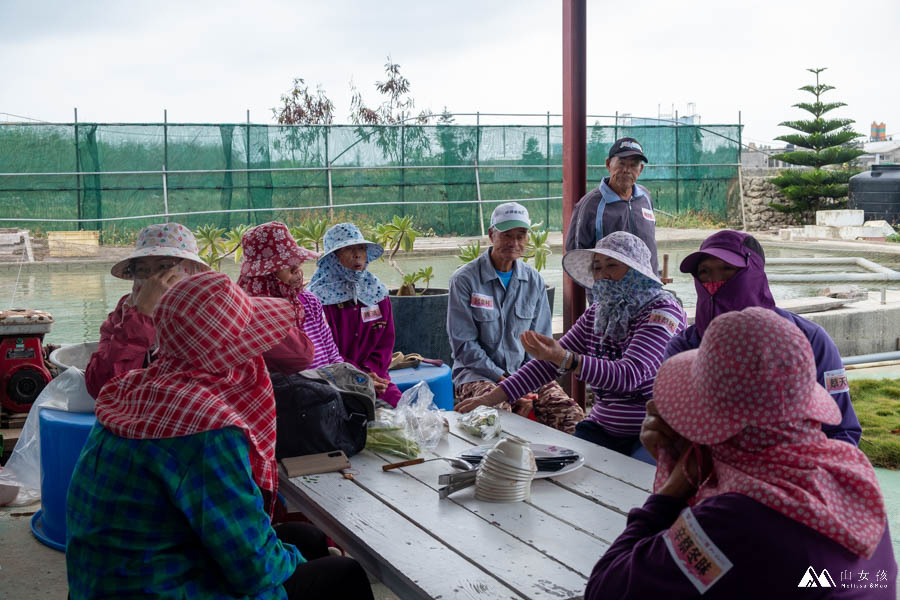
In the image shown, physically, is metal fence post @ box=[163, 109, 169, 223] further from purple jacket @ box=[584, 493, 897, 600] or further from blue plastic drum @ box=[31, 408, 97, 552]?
purple jacket @ box=[584, 493, 897, 600]

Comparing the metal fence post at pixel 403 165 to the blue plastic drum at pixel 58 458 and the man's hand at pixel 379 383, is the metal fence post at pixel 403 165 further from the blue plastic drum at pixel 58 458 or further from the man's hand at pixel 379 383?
the blue plastic drum at pixel 58 458

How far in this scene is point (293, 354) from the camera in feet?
7.98

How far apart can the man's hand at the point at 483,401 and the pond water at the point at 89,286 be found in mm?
5456

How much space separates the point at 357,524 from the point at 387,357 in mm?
1860

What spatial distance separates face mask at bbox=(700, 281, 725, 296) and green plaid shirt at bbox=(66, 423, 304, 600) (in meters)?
1.56

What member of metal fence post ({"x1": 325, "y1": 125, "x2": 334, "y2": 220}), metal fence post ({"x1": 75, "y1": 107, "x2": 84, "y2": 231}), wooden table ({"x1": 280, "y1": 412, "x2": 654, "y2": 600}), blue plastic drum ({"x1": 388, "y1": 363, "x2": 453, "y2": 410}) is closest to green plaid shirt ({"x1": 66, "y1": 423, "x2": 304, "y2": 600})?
wooden table ({"x1": 280, "y1": 412, "x2": 654, "y2": 600})

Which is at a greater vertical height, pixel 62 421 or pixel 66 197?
pixel 66 197

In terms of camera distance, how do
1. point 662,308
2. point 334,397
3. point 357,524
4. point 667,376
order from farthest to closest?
point 662,308 → point 334,397 → point 357,524 → point 667,376

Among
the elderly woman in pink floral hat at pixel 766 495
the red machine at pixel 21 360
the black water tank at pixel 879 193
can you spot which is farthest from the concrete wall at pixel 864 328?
the black water tank at pixel 879 193

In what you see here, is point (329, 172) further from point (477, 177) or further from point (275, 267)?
Result: point (275, 267)

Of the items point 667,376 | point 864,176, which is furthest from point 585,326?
point 864,176

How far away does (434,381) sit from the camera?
380cm

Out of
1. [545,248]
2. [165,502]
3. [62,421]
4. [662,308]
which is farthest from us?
[545,248]

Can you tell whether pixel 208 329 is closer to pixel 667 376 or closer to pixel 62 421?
pixel 667 376
